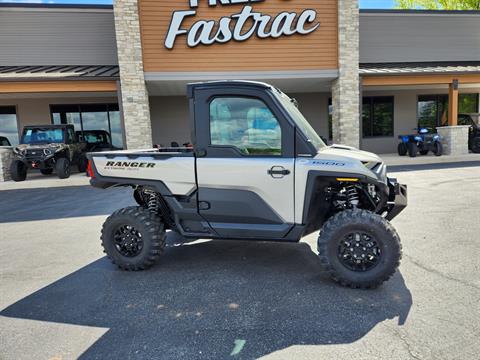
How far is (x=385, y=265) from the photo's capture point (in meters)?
3.19

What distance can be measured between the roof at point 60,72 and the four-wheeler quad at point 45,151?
1852 mm

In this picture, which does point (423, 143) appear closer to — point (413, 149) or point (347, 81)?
point (413, 149)

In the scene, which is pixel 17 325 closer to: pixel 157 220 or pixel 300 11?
pixel 157 220

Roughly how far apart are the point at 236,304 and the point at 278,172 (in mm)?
1360

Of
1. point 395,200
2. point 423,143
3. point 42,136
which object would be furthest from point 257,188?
point 423,143

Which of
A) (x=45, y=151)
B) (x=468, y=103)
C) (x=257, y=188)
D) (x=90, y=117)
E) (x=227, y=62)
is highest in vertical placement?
(x=227, y=62)

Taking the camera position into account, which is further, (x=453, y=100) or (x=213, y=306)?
(x=453, y=100)

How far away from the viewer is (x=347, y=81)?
12.6m

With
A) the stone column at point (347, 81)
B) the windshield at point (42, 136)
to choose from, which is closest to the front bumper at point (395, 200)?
the stone column at point (347, 81)

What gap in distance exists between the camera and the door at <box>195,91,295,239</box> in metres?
3.37

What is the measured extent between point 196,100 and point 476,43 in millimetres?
19810

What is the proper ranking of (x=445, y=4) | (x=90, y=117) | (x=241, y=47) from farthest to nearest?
(x=445, y=4) < (x=90, y=117) < (x=241, y=47)

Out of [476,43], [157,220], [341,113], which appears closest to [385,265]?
[157,220]

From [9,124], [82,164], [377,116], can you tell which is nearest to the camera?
[82,164]
